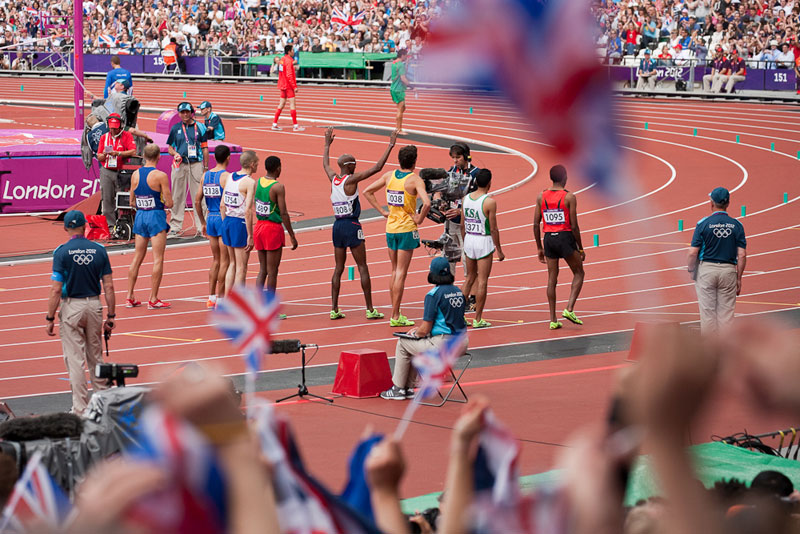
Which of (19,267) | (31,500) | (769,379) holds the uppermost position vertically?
(769,379)

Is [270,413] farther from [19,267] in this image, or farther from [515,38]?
[19,267]

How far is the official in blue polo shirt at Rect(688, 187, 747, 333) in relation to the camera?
11312mm

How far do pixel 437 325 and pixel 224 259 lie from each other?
4343 mm

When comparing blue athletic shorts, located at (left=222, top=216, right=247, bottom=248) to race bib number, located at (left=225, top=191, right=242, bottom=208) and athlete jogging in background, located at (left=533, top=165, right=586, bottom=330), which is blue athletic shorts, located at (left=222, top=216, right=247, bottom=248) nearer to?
race bib number, located at (left=225, top=191, right=242, bottom=208)

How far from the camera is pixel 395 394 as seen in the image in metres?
10.4

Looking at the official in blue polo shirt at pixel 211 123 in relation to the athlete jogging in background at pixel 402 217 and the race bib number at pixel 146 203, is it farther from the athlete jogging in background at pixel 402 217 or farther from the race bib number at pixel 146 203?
the athlete jogging in background at pixel 402 217

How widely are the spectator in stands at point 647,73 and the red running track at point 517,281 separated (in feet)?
18.0

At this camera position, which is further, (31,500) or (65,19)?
(65,19)

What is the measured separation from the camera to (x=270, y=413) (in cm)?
248

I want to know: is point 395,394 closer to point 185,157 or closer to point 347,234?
point 347,234

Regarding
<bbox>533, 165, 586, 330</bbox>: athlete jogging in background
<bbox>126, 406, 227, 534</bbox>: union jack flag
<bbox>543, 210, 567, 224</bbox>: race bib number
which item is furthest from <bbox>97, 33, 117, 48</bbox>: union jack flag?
<bbox>126, 406, 227, 534</bbox>: union jack flag

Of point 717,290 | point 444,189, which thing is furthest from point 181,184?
point 717,290

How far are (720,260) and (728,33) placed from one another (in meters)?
25.7

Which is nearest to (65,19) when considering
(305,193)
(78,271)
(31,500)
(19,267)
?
(305,193)
